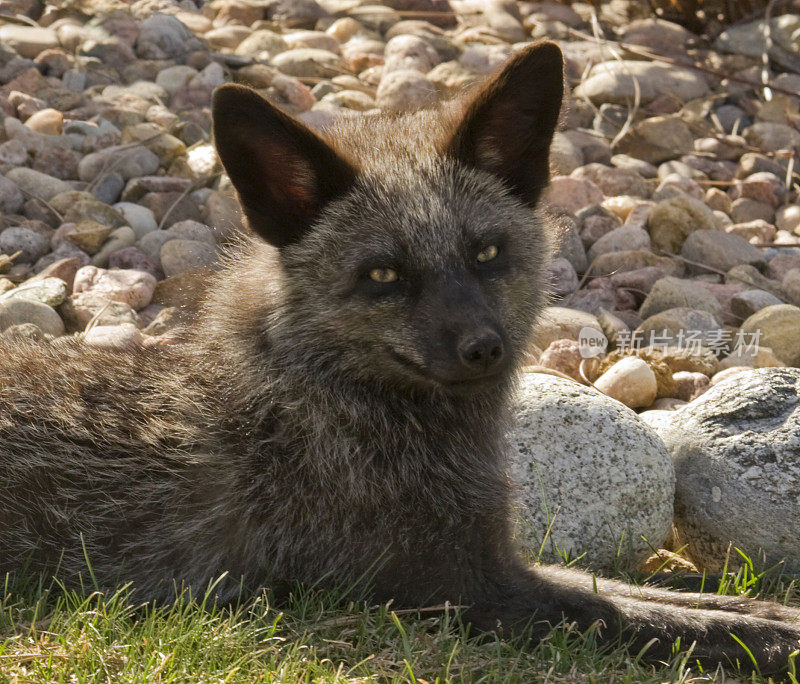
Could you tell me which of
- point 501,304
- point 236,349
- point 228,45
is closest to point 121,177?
point 228,45

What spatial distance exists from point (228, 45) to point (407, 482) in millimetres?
6650

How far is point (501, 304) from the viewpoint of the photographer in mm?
3781

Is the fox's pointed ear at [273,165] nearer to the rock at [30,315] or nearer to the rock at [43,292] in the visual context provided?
the rock at [30,315]

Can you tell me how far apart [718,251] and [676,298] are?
833 mm

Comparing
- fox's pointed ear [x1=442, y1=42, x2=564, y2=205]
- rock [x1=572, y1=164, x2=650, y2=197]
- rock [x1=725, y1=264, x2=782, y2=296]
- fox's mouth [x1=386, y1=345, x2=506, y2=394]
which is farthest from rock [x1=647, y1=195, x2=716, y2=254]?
fox's mouth [x1=386, y1=345, x2=506, y2=394]

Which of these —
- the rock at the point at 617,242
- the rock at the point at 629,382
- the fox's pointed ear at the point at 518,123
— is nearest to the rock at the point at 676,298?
the rock at the point at 617,242

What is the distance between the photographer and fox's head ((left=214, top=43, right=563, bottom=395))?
11.7ft

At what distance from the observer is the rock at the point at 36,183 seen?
688 centimetres

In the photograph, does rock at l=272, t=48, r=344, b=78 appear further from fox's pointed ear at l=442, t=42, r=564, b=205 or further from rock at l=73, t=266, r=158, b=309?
fox's pointed ear at l=442, t=42, r=564, b=205

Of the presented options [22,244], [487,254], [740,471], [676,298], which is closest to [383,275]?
[487,254]

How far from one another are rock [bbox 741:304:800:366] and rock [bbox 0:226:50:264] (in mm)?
4296

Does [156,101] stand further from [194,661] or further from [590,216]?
[194,661]

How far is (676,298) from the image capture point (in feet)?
21.0

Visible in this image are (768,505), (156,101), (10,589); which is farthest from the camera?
(156,101)
